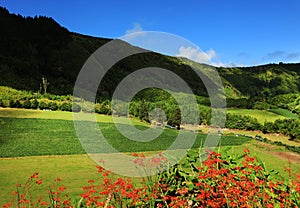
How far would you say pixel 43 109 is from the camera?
3375cm

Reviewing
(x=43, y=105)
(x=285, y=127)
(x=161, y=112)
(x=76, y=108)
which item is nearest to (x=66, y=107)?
(x=76, y=108)

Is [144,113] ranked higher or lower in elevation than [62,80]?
lower

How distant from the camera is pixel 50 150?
17.3 m

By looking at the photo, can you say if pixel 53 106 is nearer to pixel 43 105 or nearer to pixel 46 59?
pixel 43 105

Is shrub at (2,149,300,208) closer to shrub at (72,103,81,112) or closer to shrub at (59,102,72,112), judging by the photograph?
shrub at (72,103,81,112)

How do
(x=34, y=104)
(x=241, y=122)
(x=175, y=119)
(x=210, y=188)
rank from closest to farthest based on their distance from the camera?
1. (x=210, y=188)
2. (x=34, y=104)
3. (x=175, y=119)
4. (x=241, y=122)

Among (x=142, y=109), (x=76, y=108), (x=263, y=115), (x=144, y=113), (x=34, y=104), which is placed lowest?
(x=144, y=113)

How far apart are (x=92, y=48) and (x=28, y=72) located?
115 feet

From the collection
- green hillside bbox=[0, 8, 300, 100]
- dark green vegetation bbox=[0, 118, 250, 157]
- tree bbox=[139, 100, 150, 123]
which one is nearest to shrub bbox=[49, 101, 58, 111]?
dark green vegetation bbox=[0, 118, 250, 157]

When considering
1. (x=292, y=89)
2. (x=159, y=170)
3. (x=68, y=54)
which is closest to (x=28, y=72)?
(x=68, y=54)

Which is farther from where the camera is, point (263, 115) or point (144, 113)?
point (263, 115)

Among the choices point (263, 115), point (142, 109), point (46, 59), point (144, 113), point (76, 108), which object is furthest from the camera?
point (46, 59)

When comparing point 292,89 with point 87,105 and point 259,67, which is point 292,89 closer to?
point 259,67

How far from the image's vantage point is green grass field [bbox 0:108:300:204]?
35.2ft
